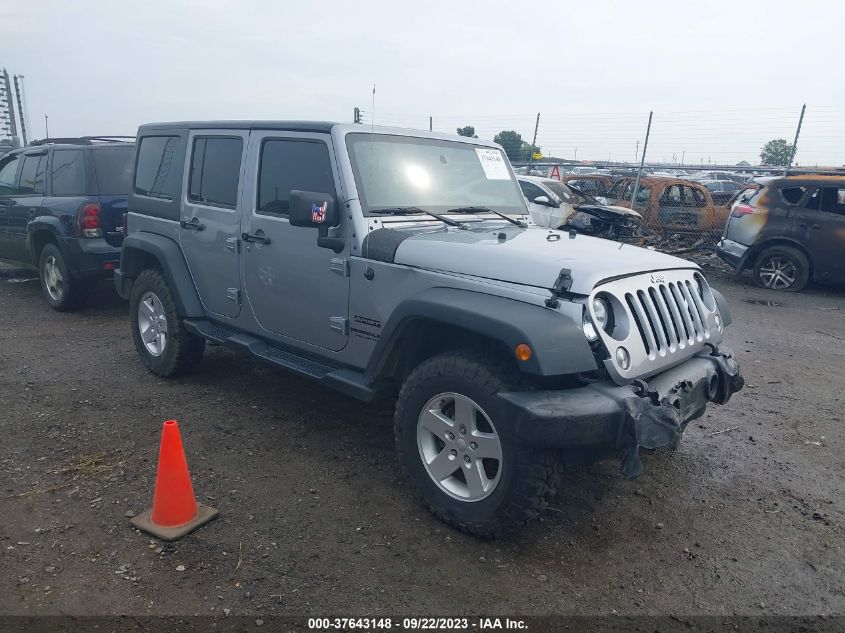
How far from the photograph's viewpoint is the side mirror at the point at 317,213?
346 centimetres

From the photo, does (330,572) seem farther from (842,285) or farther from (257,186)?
(842,285)

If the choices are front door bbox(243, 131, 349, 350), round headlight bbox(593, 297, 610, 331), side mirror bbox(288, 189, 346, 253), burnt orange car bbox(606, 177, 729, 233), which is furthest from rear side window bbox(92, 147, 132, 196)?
burnt orange car bbox(606, 177, 729, 233)

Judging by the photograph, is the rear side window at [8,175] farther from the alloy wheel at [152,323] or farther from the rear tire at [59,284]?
the alloy wheel at [152,323]

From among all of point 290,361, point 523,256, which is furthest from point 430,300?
point 290,361

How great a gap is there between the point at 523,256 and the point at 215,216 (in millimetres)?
2441

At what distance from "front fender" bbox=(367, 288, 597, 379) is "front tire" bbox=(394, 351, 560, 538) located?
0.70 ft

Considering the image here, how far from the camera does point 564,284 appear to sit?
9.52ft

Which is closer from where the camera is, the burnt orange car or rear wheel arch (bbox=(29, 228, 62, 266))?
rear wheel arch (bbox=(29, 228, 62, 266))

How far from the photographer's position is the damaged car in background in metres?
10.2

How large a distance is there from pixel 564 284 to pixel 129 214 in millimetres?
4096

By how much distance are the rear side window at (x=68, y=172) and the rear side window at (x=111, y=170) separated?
0.16 m

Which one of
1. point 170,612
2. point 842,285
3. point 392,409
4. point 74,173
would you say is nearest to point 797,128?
point 842,285

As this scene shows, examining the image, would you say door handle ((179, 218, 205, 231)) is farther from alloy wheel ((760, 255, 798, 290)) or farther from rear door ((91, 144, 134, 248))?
alloy wheel ((760, 255, 798, 290))

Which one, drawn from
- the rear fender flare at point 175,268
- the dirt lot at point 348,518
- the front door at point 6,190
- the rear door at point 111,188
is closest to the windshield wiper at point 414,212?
the dirt lot at point 348,518
